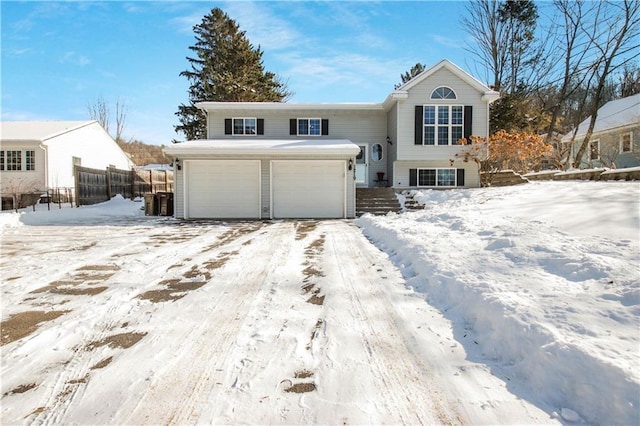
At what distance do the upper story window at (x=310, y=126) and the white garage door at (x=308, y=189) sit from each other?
4.33 meters

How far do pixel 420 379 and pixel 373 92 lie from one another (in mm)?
18994

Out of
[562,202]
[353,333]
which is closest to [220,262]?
[353,333]

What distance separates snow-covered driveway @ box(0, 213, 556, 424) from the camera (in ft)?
6.39

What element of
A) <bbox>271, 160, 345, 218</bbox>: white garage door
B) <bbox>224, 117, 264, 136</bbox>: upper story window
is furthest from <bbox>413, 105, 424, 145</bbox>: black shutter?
<bbox>224, 117, 264, 136</bbox>: upper story window

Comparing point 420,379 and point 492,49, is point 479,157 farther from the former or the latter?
point 420,379

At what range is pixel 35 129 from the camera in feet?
63.3

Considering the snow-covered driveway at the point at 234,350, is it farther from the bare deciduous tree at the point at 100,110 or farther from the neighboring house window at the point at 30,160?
the bare deciduous tree at the point at 100,110

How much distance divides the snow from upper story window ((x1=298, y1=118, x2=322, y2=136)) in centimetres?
1121

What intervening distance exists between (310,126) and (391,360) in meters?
14.7

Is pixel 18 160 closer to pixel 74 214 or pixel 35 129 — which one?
pixel 35 129

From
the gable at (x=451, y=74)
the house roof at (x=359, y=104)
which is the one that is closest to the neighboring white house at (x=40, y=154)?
the house roof at (x=359, y=104)

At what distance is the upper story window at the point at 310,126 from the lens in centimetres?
1619

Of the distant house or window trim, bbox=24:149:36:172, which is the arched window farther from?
window trim, bbox=24:149:36:172

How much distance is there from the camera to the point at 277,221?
38.7ft
